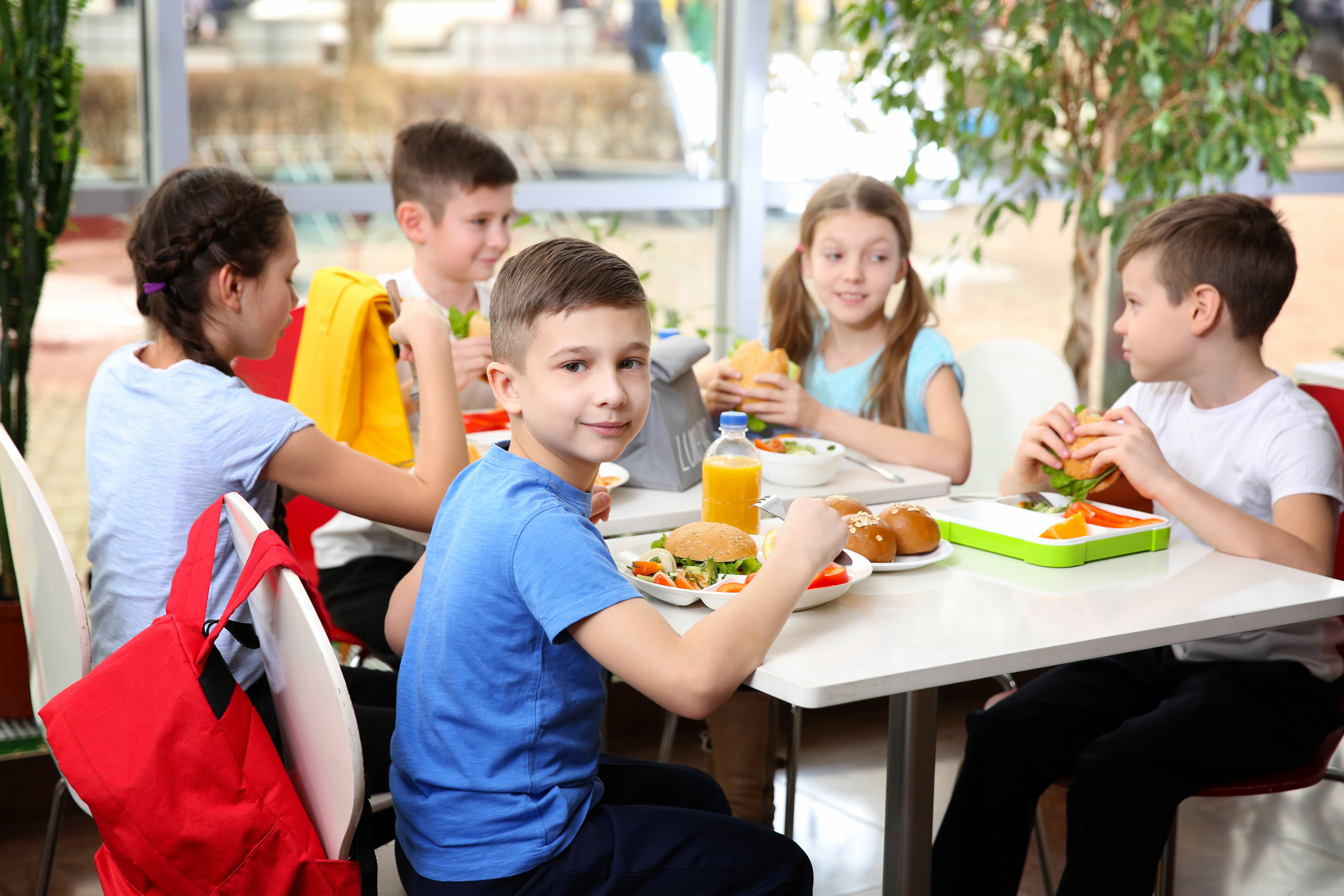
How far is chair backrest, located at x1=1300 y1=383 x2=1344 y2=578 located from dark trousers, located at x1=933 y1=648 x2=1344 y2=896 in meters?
0.28

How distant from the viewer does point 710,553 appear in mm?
1419

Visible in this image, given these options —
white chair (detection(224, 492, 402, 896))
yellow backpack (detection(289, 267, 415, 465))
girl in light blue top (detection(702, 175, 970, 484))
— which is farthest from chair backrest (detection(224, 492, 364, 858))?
girl in light blue top (detection(702, 175, 970, 484))

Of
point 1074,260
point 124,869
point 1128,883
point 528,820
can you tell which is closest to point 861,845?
point 1128,883

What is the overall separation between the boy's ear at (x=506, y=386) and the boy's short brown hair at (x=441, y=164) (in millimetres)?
1186

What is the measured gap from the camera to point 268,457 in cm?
153

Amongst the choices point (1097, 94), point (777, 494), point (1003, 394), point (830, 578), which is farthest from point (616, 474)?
point (1097, 94)

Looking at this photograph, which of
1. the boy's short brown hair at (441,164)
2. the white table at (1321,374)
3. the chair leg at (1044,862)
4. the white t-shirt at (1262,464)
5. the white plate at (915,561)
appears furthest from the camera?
the white table at (1321,374)

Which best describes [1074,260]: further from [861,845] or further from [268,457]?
[268,457]

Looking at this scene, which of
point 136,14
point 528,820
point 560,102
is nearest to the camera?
point 528,820

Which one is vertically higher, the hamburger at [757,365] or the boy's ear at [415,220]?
the boy's ear at [415,220]

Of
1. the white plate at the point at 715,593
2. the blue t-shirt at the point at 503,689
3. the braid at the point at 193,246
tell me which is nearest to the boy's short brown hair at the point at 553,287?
the blue t-shirt at the point at 503,689

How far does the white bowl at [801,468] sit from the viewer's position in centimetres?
191

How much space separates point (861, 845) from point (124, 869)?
1505 millimetres

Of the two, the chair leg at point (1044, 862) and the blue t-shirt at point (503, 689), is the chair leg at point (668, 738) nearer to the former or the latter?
the chair leg at point (1044, 862)
